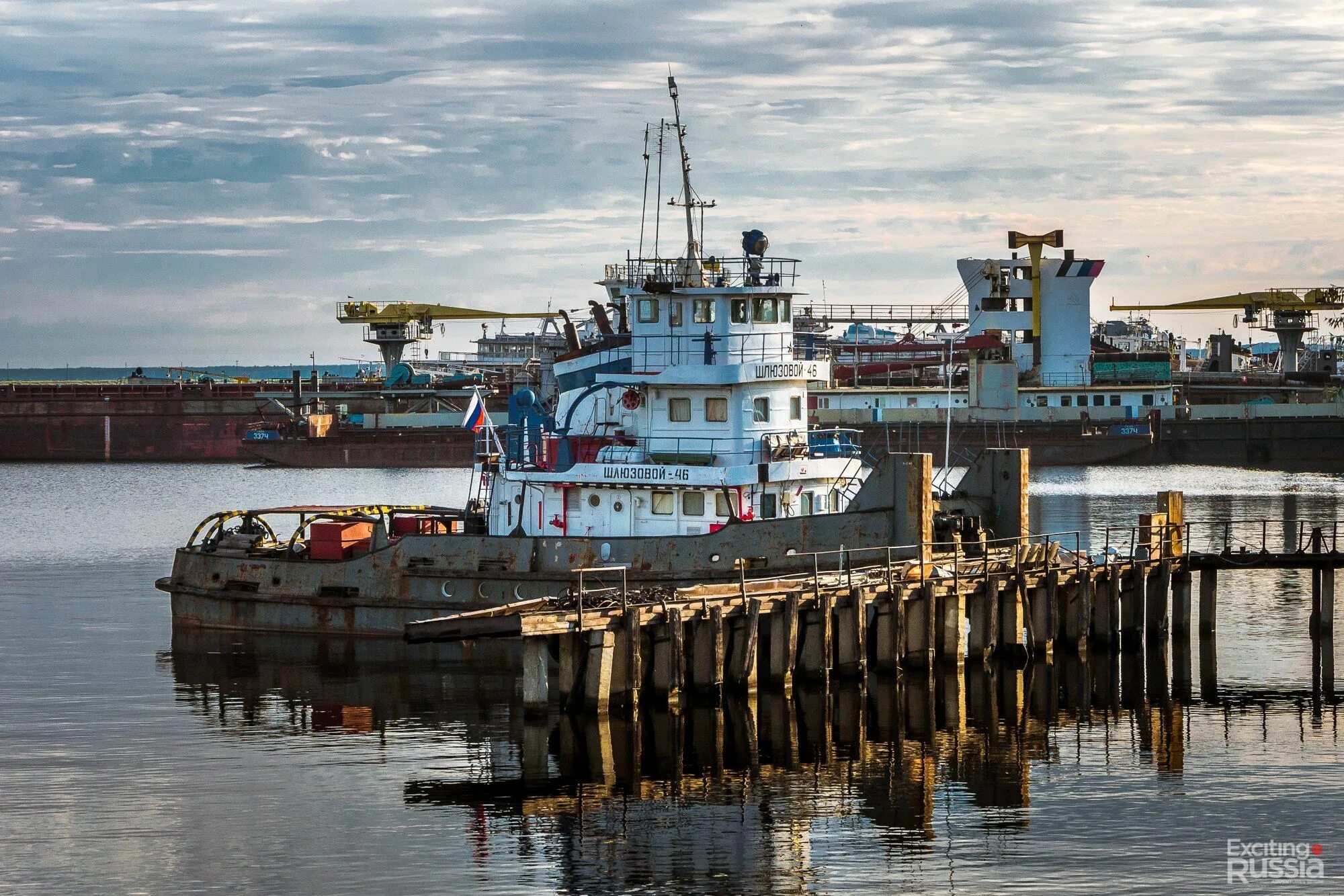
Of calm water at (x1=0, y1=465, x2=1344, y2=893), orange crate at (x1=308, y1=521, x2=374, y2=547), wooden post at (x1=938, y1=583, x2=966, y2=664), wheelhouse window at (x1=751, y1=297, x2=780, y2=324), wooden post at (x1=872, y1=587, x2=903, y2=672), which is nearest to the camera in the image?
calm water at (x1=0, y1=465, x2=1344, y2=893)

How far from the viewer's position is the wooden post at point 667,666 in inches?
1173

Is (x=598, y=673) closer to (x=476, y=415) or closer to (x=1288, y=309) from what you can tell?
(x=476, y=415)

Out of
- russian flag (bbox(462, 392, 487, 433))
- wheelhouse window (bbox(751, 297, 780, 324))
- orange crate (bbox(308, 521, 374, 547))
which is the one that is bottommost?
orange crate (bbox(308, 521, 374, 547))

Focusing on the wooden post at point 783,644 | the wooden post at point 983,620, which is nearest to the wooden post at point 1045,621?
the wooden post at point 983,620

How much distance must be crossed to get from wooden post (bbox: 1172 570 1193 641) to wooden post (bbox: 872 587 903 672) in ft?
23.7

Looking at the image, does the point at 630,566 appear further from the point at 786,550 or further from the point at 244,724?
the point at 244,724

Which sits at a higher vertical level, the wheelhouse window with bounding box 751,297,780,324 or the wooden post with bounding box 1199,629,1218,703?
the wheelhouse window with bounding box 751,297,780,324

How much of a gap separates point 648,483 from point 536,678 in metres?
8.75

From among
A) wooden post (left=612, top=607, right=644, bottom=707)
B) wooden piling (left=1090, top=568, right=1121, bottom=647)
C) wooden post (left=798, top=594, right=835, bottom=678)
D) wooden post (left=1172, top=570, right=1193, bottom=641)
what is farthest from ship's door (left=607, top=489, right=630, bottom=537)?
wooden post (left=1172, top=570, right=1193, bottom=641)

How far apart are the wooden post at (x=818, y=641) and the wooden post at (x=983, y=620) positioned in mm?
3688

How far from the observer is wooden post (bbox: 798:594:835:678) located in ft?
103

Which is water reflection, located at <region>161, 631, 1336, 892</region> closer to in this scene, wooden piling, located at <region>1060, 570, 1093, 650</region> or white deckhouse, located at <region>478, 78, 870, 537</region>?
wooden piling, located at <region>1060, 570, 1093, 650</region>

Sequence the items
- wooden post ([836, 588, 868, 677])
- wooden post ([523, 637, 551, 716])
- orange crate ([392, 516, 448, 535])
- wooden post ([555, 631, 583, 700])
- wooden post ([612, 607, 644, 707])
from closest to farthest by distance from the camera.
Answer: wooden post ([555, 631, 583, 700]) < wooden post ([523, 637, 551, 716]) < wooden post ([612, 607, 644, 707]) < wooden post ([836, 588, 868, 677]) < orange crate ([392, 516, 448, 535])

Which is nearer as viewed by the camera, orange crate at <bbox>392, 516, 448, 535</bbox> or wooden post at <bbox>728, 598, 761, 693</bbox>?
wooden post at <bbox>728, 598, 761, 693</bbox>
